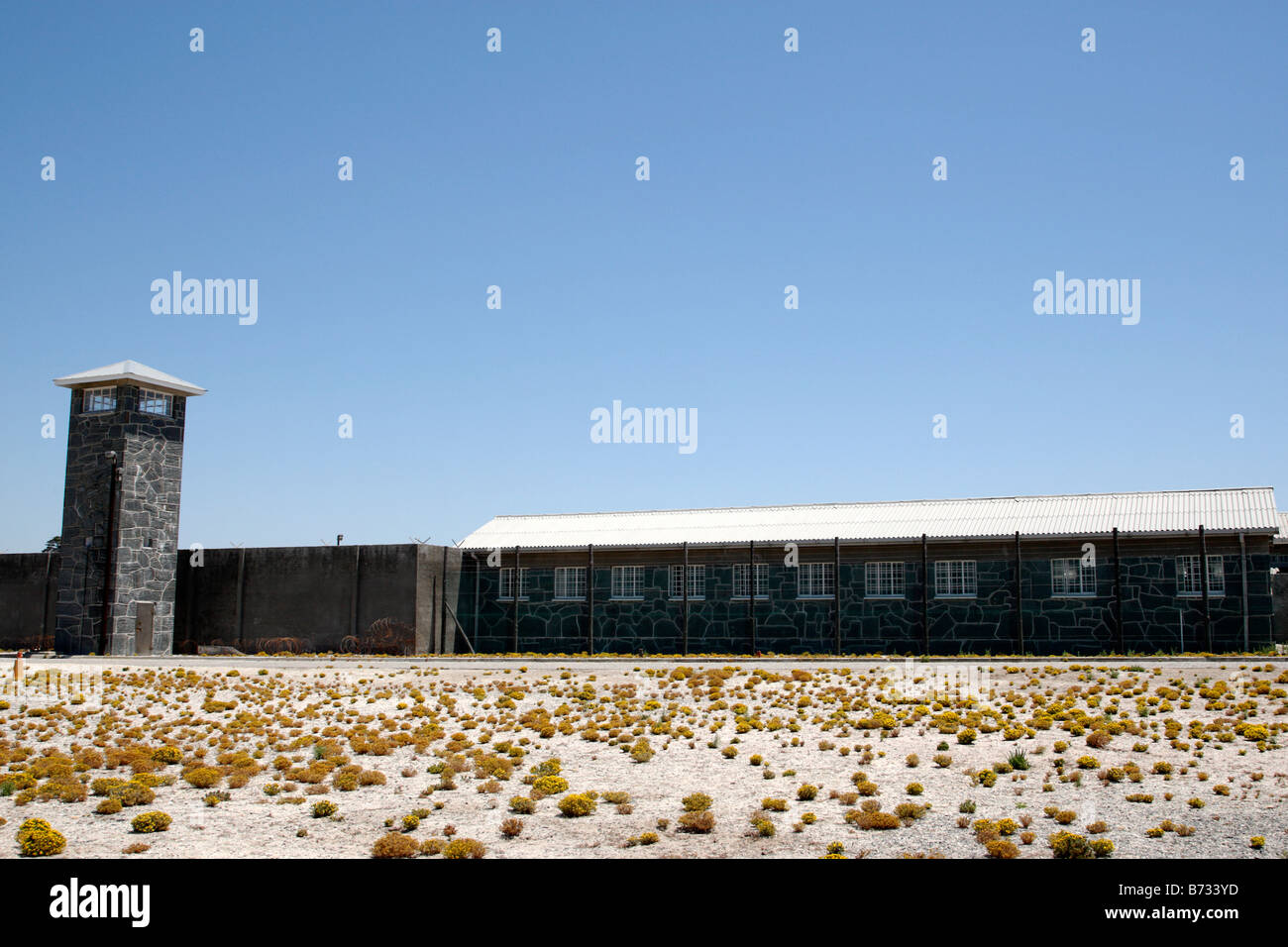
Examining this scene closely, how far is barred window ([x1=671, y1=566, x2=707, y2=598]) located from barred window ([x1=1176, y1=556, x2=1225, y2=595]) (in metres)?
11.9

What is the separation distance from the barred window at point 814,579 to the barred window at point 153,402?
18681 mm

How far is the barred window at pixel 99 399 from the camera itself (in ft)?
105

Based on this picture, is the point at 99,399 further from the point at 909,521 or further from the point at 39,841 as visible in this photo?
the point at 39,841

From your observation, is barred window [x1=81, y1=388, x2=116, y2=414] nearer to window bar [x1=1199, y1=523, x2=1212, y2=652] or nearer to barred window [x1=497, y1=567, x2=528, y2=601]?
barred window [x1=497, y1=567, x2=528, y2=601]

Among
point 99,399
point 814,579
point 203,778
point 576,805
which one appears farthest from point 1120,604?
point 99,399

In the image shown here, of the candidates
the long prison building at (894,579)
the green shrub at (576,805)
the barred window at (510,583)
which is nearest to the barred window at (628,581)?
the long prison building at (894,579)

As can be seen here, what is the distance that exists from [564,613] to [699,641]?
4.14m

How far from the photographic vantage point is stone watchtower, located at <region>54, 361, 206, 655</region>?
31.3m

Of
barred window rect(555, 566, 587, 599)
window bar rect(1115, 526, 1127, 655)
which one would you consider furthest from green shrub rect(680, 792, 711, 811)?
barred window rect(555, 566, 587, 599)

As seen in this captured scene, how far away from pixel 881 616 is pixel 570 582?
9095 millimetres

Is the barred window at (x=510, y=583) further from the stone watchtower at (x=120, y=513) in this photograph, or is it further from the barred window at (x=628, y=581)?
the stone watchtower at (x=120, y=513)
